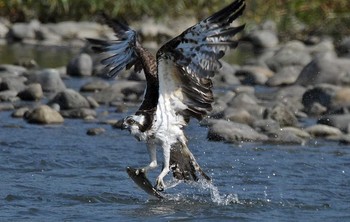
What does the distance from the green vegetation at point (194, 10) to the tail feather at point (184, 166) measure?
1107 centimetres

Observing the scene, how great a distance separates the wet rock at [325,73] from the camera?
14.2 m

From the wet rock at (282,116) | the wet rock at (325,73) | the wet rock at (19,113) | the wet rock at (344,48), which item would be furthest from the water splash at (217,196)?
the wet rock at (344,48)

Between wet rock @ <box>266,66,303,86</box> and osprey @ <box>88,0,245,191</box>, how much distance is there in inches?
238

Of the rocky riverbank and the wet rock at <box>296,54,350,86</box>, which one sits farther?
the wet rock at <box>296,54,350,86</box>

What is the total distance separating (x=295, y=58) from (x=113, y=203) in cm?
839

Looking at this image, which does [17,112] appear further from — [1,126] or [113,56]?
[113,56]

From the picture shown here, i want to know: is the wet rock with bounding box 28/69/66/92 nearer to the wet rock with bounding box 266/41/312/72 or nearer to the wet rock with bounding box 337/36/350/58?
the wet rock with bounding box 266/41/312/72

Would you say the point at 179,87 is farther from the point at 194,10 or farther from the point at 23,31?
the point at 194,10

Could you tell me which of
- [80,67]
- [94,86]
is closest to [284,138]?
[94,86]

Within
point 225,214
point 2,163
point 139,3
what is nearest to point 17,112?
point 2,163

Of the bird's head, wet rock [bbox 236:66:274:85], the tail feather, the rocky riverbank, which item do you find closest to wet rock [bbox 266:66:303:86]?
the rocky riverbank

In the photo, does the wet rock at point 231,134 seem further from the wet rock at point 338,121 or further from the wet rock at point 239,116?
the wet rock at point 338,121

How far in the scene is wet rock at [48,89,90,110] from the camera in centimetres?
1241

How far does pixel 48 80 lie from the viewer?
45.8ft
